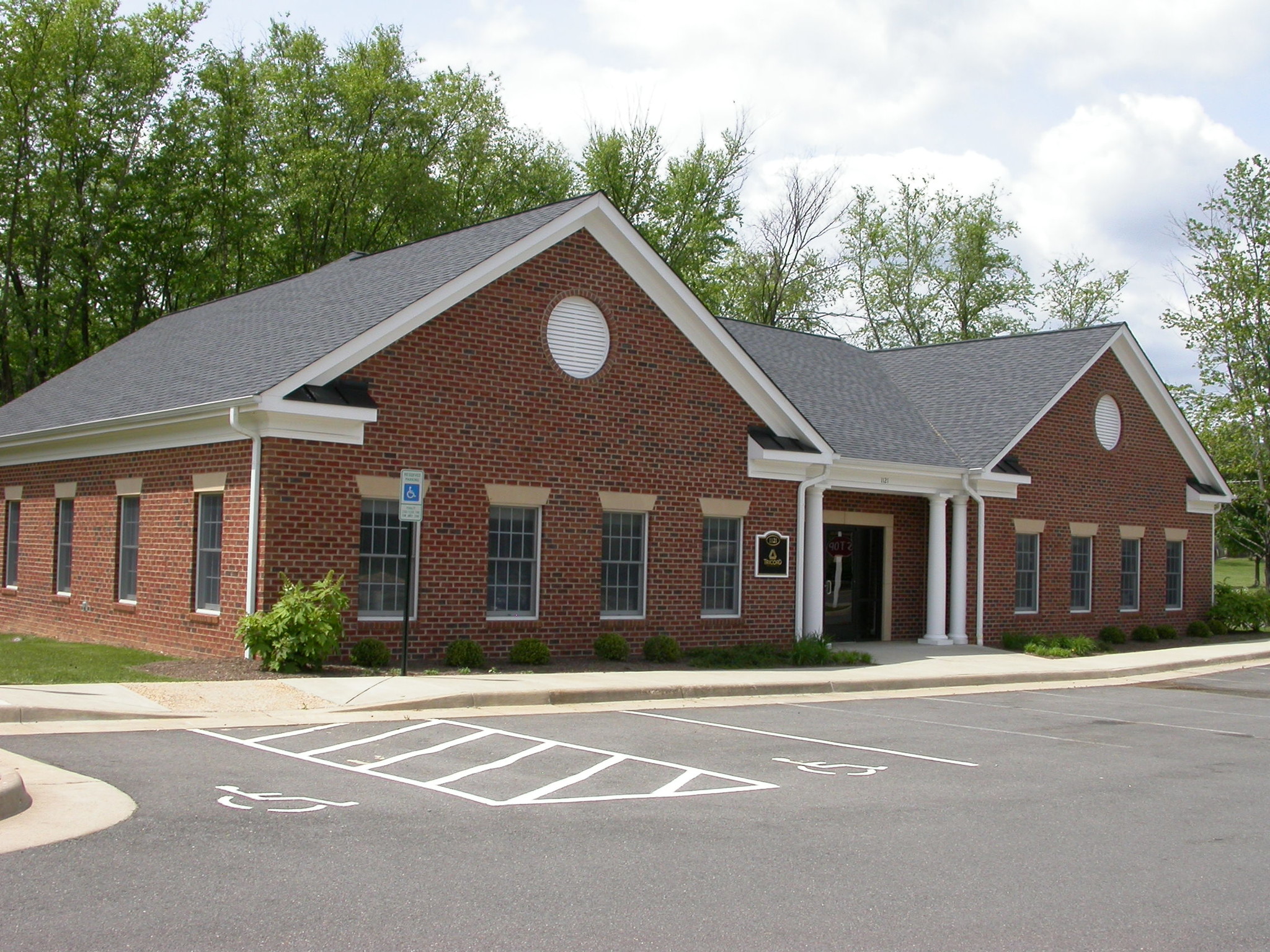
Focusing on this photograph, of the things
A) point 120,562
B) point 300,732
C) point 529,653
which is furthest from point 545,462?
point 300,732

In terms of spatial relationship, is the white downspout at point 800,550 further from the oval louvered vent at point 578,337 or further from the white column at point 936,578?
the oval louvered vent at point 578,337

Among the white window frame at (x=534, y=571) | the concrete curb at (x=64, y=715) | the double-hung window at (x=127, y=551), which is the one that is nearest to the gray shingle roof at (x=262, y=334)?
the double-hung window at (x=127, y=551)

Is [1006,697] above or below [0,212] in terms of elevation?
below

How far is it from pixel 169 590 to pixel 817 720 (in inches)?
382

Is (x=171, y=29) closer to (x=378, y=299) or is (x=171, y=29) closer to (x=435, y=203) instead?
(x=435, y=203)

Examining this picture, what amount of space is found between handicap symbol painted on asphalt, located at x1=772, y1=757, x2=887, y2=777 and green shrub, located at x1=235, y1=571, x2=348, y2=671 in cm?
656

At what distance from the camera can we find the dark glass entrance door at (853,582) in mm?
24344

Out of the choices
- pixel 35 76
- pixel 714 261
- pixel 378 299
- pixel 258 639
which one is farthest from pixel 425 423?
pixel 714 261

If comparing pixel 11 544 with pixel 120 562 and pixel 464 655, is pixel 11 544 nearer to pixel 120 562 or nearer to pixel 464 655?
pixel 120 562

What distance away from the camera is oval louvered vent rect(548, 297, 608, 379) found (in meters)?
18.9

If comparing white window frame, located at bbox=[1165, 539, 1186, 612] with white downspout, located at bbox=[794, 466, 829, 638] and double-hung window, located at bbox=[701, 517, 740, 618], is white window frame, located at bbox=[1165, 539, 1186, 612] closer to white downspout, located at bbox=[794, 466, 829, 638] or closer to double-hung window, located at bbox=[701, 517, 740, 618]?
white downspout, located at bbox=[794, 466, 829, 638]

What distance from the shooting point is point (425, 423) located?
17.4 m

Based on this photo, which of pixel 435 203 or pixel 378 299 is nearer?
pixel 378 299

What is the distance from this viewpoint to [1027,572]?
26391 millimetres
